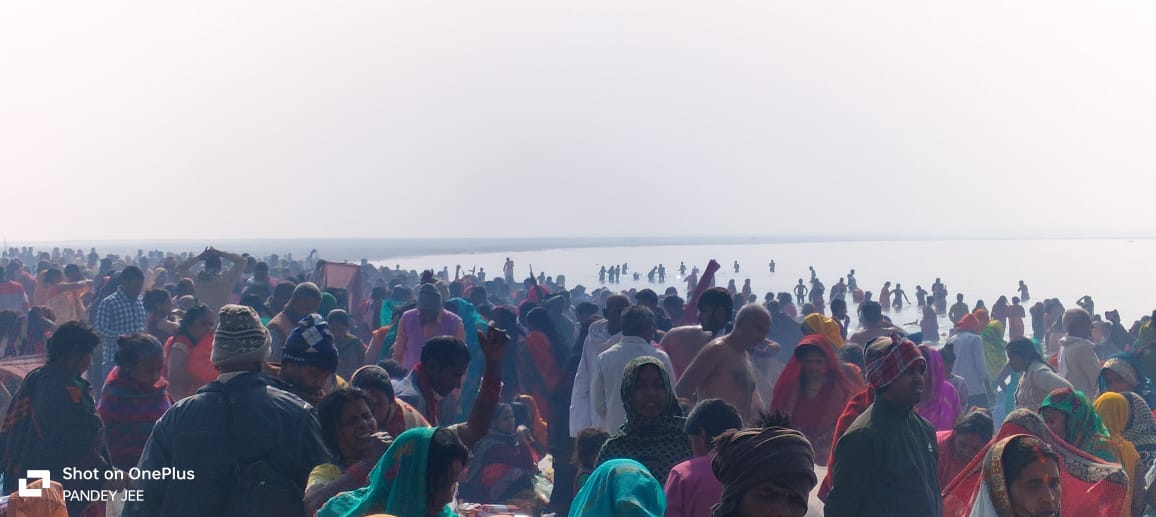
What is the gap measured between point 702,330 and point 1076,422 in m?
2.81

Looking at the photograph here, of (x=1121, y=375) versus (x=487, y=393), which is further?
(x=1121, y=375)

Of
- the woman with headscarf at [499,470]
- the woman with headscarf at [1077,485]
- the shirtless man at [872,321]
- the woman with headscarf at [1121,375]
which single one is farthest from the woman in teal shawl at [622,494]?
the shirtless man at [872,321]

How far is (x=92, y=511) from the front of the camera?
6082 mm

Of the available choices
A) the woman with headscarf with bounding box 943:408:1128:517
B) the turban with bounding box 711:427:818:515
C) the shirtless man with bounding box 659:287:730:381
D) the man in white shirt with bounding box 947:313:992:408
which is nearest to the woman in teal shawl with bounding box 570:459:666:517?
the turban with bounding box 711:427:818:515

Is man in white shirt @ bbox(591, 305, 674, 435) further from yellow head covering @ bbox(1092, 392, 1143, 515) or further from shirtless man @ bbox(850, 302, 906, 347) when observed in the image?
shirtless man @ bbox(850, 302, 906, 347)

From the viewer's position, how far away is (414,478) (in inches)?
147

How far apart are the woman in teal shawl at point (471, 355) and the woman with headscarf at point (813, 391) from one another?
242 cm

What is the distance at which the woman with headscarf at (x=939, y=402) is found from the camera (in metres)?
7.44

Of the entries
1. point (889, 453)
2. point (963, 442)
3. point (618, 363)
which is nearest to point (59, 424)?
point (618, 363)

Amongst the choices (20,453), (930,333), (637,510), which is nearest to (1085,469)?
(637,510)

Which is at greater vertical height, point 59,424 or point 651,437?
point 651,437

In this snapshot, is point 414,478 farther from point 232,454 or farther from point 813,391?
point 813,391

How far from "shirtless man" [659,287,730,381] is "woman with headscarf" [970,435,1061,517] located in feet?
11.9

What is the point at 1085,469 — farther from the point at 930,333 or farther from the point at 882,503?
the point at 930,333
